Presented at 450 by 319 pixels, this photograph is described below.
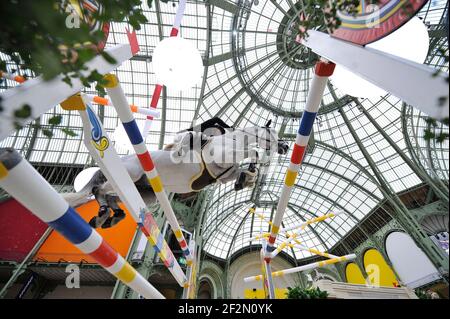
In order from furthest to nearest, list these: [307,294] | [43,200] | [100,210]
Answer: [307,294]
[100,210]
[43,200]

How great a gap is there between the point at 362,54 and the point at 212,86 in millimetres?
19086

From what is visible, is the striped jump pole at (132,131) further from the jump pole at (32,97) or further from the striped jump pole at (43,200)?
the striped jump pole at (43,200)

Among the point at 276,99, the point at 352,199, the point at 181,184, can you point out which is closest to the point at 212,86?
the point at 276,99

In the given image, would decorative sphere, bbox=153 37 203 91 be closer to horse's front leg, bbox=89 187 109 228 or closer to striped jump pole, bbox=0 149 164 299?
horse's front leg, bbox=89 187 109 228

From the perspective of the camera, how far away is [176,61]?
476 centimetres

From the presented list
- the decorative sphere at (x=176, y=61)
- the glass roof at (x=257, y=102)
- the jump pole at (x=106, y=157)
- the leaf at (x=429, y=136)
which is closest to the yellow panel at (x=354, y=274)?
the glass roof at (x=257, y=102)

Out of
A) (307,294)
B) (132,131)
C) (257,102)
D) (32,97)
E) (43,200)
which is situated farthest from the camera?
(257,102)

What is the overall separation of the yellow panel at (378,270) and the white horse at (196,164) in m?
28.7

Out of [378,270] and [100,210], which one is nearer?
[100,210]

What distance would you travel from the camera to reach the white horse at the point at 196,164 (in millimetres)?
4992

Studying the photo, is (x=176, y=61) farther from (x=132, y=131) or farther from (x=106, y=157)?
(x=106, y=157)

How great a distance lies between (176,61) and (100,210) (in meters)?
3.24

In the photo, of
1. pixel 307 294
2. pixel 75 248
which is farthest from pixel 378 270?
pixel 75 248

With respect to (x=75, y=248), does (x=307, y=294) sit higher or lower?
lower
